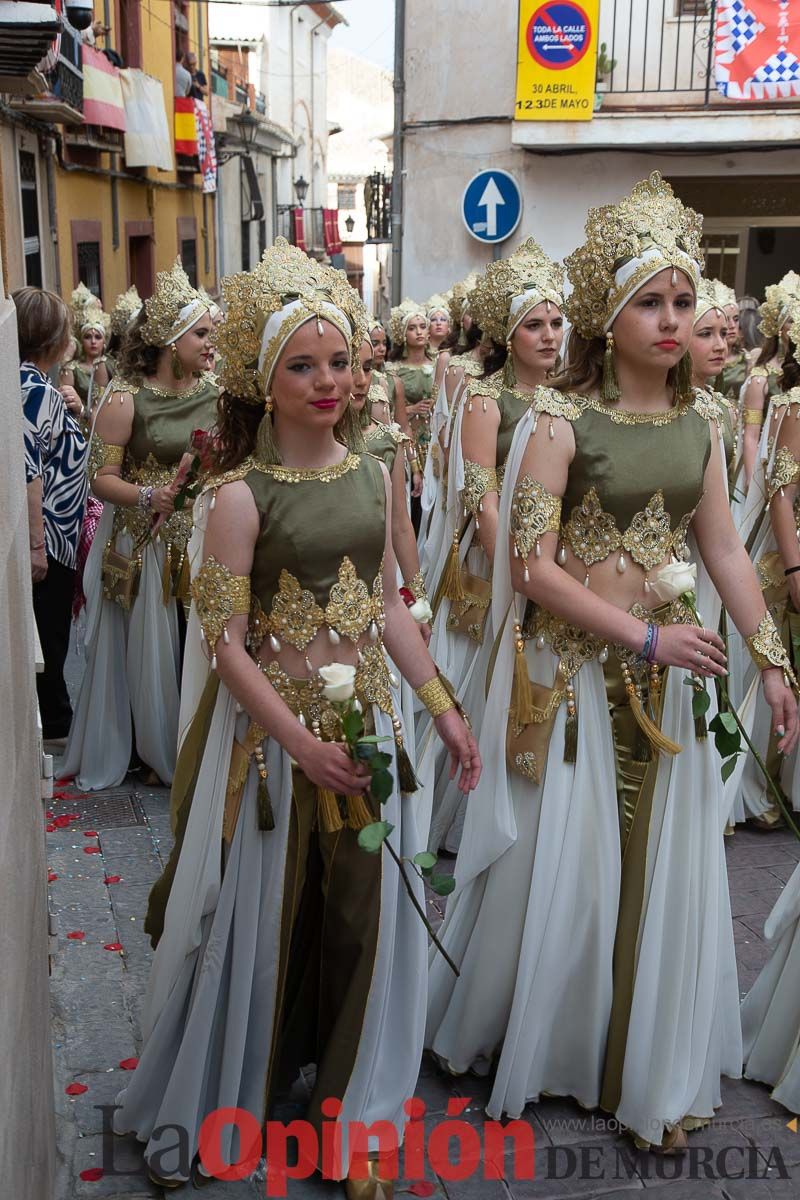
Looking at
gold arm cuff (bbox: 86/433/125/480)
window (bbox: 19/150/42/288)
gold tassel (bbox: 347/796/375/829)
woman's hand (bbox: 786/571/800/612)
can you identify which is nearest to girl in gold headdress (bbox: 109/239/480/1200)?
gold tassel (bbox: 347/796/375/829)

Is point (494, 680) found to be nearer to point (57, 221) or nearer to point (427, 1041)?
point (427, 1041)

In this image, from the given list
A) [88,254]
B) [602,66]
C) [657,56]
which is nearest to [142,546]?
[602,66]

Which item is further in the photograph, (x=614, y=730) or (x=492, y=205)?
(x=492, y=205)

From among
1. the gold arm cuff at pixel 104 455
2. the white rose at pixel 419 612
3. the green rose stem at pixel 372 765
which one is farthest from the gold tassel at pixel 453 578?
the green rose stem at pixel 372 765

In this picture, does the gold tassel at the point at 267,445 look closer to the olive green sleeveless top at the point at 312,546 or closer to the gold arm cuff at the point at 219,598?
the olive green sleeveless top at the point at 312,546

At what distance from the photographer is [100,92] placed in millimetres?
14016

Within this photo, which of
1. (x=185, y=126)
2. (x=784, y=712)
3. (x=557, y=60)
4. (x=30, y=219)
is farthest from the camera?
(x=185, y=126)

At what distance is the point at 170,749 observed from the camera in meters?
5.92

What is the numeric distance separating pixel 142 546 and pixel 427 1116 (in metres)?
3.06

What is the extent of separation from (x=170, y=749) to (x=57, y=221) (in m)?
9.62

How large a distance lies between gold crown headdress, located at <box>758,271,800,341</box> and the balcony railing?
7.72 m

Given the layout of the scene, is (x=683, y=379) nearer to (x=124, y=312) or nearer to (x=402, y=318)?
(x=124, y=312)

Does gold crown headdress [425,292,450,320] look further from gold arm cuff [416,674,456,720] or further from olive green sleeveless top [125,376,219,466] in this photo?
gold arm cuff [416,674,456,720]

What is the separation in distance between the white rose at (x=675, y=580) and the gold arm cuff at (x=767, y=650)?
1.08 feet
